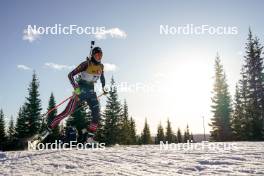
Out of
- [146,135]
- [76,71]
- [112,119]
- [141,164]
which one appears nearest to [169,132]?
[146,135]

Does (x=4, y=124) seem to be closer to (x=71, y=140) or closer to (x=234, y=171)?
(x=71, y=140)

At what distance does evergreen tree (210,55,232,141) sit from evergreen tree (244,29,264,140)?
2.58 m

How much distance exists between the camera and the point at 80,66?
10.4 meters

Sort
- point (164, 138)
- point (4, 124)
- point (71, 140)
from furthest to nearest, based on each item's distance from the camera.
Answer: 1. point (164, 138)
2. point (4, 124)
3. point (71, 140)

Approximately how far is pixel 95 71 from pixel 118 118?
35.6m

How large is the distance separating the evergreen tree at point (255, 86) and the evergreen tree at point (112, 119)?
56.4 feet

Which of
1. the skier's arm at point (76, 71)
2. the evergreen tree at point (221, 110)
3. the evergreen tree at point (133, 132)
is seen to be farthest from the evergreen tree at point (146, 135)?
the skier's arm at point (76, 71)

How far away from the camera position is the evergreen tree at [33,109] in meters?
43.7

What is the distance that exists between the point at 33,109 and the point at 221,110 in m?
24.6

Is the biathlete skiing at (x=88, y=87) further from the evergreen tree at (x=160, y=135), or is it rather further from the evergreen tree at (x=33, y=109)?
the evergreen tree at (x=160, y=135)

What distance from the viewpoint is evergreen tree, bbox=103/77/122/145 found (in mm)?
43656

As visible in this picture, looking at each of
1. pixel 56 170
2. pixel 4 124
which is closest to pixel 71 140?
pixel 56 170

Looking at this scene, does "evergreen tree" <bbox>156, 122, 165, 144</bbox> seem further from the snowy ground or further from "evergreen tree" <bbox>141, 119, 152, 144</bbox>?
Answer: the snowy ground

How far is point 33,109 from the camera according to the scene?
4488cm
